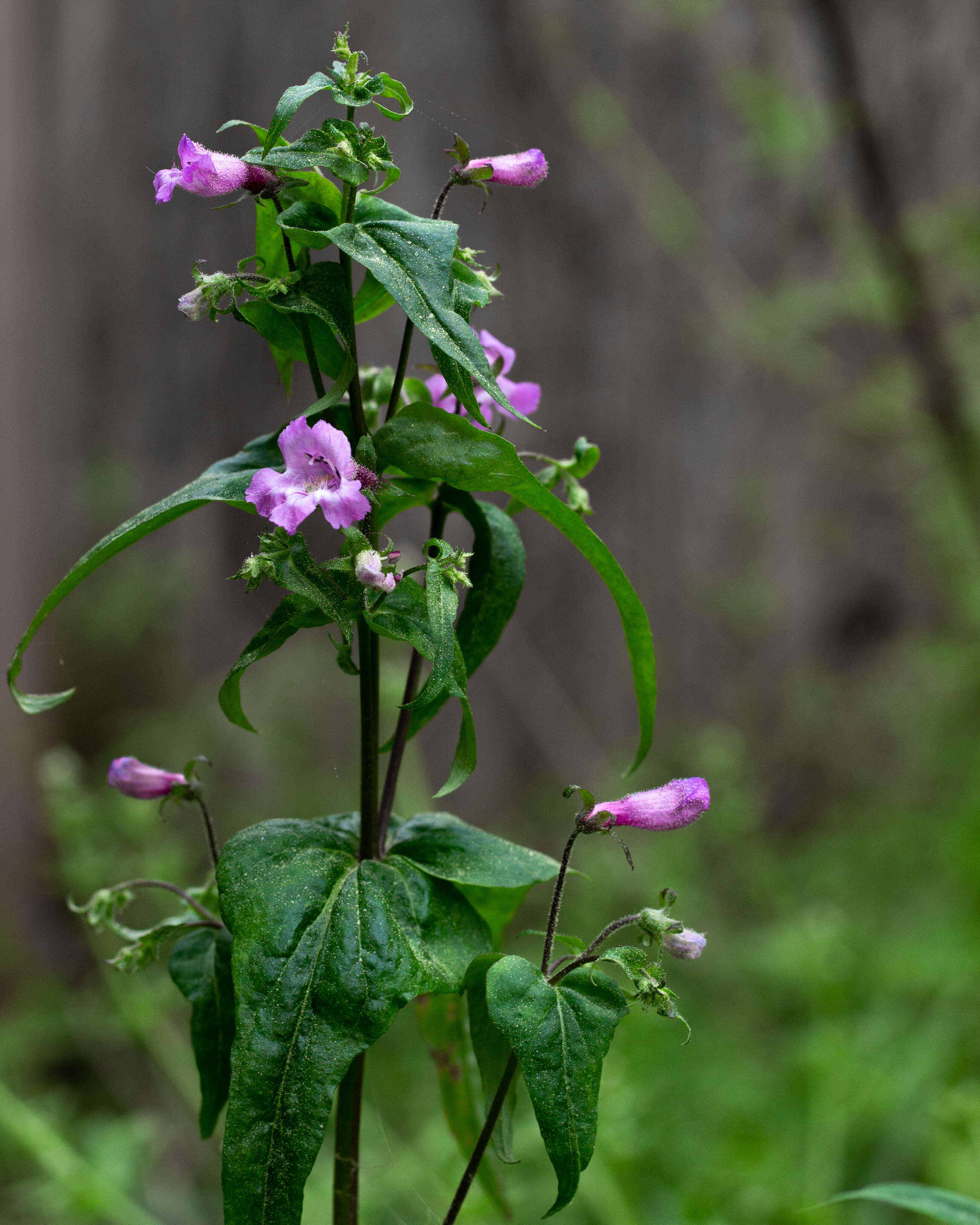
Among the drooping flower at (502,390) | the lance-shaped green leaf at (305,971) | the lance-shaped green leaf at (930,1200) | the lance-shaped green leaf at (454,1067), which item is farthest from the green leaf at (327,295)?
the lance-shaped green leaf at (930,1200)

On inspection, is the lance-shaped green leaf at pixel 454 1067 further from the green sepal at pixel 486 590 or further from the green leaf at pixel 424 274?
the green leaf at pixel 424 274

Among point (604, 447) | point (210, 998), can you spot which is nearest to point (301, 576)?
point (210, 998)

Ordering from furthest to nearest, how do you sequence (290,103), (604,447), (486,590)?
(604,447) → (486,590) → (290,103)

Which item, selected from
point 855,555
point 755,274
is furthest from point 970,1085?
point 755,274

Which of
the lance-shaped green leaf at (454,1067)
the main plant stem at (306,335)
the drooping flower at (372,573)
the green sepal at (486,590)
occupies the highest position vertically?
the main plant stem at (306,335)

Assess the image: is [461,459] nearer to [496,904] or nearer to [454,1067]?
[496,904]

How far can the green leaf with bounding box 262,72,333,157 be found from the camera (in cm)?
41

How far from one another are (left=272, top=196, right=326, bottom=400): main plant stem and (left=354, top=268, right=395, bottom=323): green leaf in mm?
32

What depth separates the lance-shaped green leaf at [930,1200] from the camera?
0.52m

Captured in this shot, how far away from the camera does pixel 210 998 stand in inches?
19.6

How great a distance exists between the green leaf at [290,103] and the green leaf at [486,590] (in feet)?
0.62

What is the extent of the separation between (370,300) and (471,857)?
11.2 inches

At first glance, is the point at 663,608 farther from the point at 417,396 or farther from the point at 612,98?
the point at 417,396

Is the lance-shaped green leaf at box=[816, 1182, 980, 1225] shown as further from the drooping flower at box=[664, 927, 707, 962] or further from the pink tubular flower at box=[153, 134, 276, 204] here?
the pink tubular flower at box=[153, 134, 276, 204]
